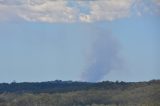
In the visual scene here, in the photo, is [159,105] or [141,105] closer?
[159,105]

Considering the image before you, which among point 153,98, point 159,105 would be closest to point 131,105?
point 153,98

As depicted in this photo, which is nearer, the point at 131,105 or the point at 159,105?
the point at 159,105

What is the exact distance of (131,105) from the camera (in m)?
197

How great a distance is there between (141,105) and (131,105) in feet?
31.9

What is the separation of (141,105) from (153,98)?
9.47 metres

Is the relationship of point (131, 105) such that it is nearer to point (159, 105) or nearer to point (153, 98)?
point (153, 98)

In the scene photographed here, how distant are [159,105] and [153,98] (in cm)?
2051

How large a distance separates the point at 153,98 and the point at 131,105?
6293 millimetres

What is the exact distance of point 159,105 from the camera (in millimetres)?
175375

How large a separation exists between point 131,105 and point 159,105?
22.2 metres

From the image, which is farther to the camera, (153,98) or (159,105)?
(153,98)

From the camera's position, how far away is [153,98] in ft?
643

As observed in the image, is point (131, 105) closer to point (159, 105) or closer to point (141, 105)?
point (141, 105)
